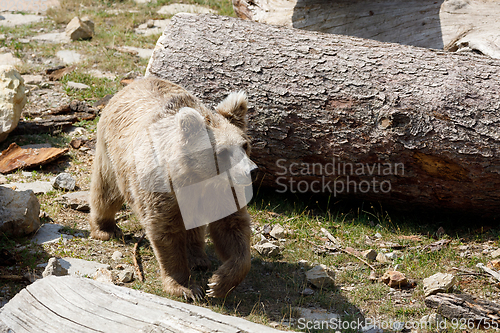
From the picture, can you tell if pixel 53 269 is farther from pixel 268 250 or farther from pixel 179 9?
pixel 179 9

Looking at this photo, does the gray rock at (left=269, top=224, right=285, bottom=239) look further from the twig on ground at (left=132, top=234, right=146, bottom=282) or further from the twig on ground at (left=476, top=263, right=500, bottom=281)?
the twig on ground at (left=476, top=263, right=500, bottom=281)

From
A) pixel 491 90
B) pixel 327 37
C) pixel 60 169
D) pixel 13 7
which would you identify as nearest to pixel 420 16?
pixel 327 37

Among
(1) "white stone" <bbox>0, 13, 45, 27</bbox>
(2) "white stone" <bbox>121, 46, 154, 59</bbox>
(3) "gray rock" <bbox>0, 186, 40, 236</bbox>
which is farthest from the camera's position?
(1) "white stone" <bbox>0, 13, 45, 27</bbox>

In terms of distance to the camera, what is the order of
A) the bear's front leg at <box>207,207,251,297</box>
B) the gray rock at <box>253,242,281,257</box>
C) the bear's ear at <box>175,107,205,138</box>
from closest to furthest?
the bear's ear at <box>175,107,205,138</box>
the bear's front leg at <box>207,207,251,297</box>
the gray rock at <box>253,242,281,257</box>

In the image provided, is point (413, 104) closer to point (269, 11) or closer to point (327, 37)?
point (327, 37)

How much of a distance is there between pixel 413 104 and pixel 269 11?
373cm

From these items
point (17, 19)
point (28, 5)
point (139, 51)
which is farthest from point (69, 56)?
point (28, 5)

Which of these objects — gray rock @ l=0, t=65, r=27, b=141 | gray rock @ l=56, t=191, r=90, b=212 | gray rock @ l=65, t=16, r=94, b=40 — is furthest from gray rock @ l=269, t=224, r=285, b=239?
gray rock @ l=65, t=16, r=94, b=40

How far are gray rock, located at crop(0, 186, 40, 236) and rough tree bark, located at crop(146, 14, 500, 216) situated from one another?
212 cm

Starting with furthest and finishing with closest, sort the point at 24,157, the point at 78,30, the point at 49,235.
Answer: the point at 78,30
the point at 24,157
the point at 49,235

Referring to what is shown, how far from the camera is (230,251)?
12.0ft

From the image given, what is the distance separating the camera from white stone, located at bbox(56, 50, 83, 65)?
9236 millimetres

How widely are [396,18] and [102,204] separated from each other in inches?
211

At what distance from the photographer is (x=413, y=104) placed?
15.0 ft
